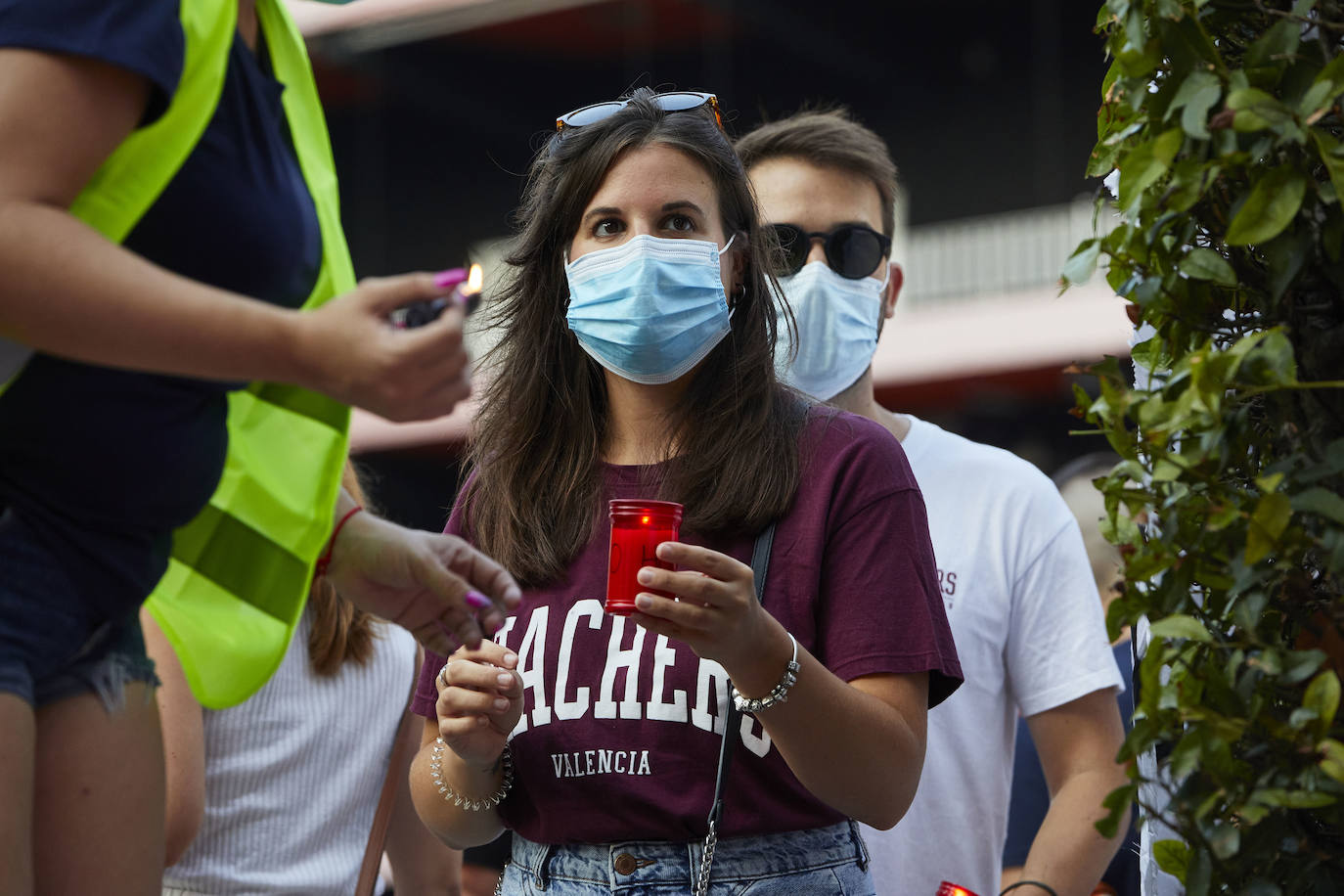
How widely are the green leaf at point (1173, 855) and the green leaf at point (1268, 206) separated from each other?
0.72 meters

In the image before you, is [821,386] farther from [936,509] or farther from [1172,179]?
[1172,179]

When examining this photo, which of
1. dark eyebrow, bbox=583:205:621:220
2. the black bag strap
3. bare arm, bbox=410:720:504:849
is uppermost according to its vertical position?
dark eyebrow, bbox=583:205:621:220

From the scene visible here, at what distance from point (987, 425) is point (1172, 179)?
51.9ft

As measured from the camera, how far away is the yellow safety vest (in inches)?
71.7

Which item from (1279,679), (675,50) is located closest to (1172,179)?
(1279,679)

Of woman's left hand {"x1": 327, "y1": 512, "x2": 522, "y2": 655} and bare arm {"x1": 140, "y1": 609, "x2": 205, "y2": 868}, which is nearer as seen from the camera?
woman's left hand {"x1": 327, "y1": 512, "x2": 522, "y2": 655}

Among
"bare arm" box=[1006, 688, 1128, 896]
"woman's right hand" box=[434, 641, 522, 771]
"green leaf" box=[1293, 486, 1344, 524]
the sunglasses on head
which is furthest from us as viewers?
"bare arm" box=[1006, 688, 1128, 896]

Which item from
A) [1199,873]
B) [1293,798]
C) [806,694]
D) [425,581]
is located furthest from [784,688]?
[1293,798]

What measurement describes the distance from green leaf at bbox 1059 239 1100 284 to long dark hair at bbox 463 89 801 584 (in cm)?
83

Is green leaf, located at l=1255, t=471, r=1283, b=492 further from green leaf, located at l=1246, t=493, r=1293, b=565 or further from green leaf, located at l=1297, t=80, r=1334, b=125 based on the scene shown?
green leaf, located at l=1297, t=80, r=1334, b=125

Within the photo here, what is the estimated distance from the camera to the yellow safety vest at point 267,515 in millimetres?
1822

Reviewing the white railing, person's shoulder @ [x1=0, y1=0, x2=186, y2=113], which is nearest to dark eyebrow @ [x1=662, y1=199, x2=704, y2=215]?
person's shoulder @ [x1=0, y1=0, x2=186, y2=113]

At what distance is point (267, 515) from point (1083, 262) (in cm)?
99

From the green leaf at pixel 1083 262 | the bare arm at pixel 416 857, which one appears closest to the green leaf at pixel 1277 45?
the green leaf at pixel 1083 262
